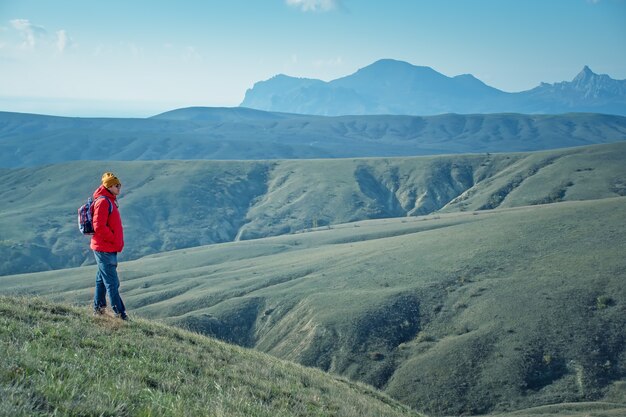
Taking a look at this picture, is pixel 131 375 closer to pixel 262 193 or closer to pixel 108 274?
pixel 108 274

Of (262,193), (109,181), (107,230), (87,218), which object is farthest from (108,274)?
(262,193)

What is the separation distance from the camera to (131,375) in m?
9.97

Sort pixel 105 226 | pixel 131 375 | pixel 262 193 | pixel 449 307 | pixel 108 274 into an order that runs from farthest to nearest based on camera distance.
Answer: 1. pixel 262 193
2. pixel 449 307
3. pixel 108 274
4. pixel 105 226
5. pixel 131 375

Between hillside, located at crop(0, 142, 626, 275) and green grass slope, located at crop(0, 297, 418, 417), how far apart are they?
9965 centimetres

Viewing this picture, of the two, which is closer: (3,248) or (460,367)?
(460,367)

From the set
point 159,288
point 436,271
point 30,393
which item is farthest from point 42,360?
Answer: point 159,288

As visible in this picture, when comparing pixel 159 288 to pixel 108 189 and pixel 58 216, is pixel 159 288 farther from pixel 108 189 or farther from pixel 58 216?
pixel 58 216

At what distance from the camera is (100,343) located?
11.9m

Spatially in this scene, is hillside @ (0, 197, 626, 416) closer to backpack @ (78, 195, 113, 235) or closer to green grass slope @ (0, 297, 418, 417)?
green grass slope @ (0, 297, 418, 417)

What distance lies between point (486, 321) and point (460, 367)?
22.6ft

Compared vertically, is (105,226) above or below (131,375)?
above

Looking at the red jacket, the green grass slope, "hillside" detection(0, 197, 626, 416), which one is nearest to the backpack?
the red jacket

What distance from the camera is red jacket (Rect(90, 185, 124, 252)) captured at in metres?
13.5

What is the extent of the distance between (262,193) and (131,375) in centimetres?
14952
